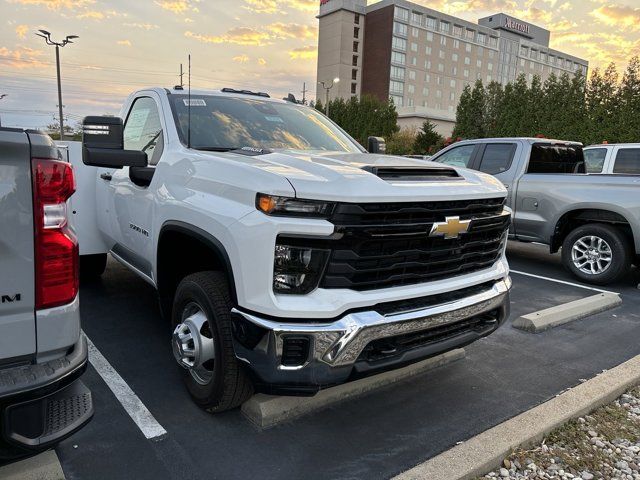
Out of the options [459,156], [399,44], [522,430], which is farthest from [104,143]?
[399,44]

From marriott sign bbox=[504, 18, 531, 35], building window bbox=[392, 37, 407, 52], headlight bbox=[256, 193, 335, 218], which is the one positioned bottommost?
headlight bbox=[256, 193, 335, 218]

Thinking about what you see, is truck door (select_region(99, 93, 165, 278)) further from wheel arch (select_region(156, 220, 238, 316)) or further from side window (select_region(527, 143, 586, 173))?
side window (select_region(527, 143, 586, 173))

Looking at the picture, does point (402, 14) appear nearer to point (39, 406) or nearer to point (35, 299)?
point (35, 299)

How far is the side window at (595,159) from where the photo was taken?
8609 millimetres

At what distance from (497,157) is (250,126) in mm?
5141

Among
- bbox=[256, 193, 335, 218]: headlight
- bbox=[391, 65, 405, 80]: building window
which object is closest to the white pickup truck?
bbox=[256, 193, 335, 218]: headlight

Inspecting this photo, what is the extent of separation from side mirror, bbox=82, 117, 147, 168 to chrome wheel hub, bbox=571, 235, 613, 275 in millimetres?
5962

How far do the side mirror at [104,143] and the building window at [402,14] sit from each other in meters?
87.5

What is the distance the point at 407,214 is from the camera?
2621mm

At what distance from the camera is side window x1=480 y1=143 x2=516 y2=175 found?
7.70m

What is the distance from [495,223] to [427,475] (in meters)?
1.58

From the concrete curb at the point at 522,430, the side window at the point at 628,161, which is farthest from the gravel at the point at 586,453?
the side window at the point at 628,161

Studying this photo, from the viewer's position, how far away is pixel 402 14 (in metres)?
83.2

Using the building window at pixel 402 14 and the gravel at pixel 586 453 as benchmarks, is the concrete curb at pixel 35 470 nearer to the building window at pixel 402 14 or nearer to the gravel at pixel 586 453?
the gravel at pixel 586 453
